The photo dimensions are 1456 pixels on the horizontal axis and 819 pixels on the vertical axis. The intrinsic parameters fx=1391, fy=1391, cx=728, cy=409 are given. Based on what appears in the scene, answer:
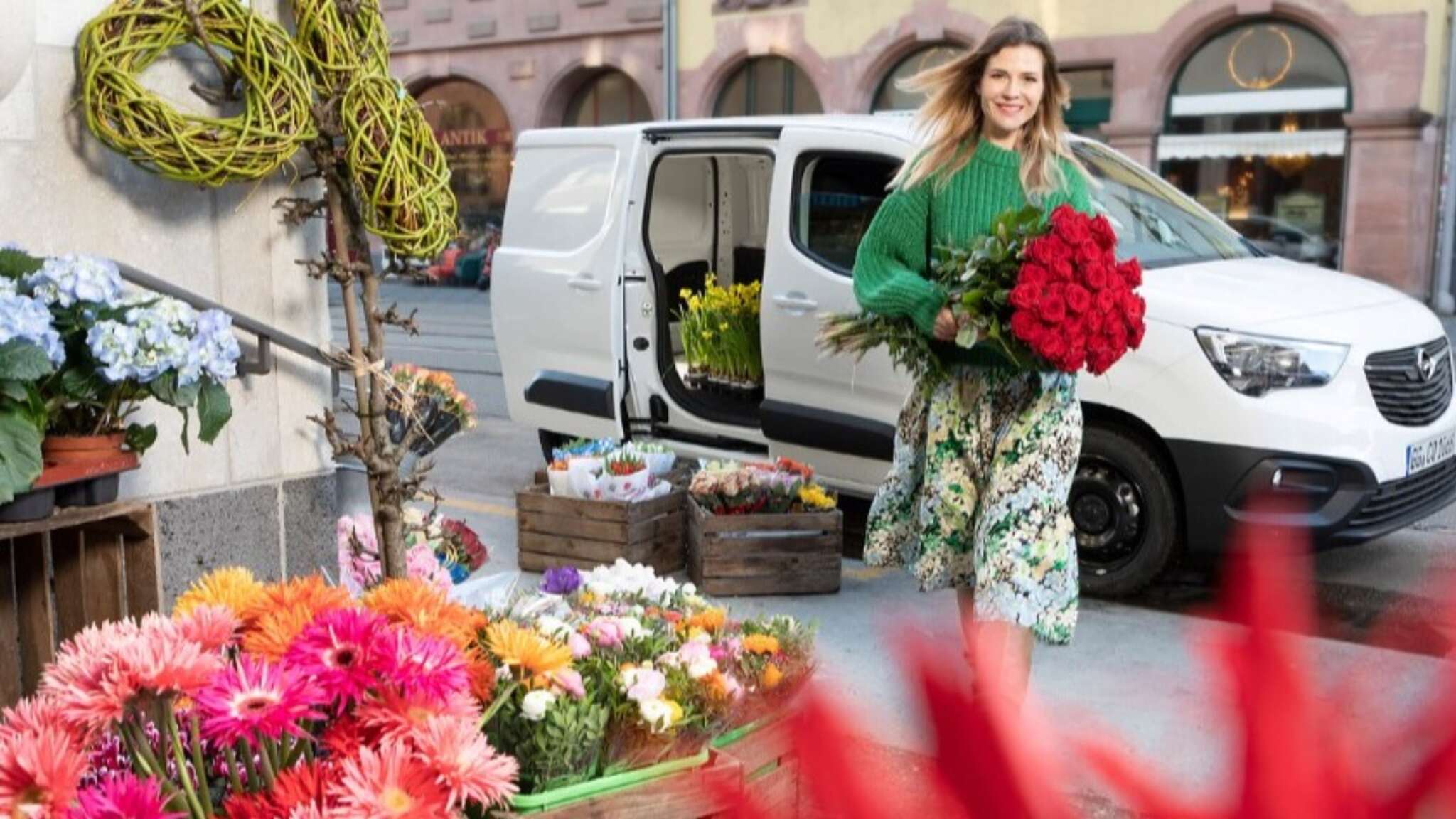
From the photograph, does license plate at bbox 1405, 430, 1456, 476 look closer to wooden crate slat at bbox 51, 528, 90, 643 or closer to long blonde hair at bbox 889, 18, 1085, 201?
long blonde hair at bbox 889, 18, 1085, 201

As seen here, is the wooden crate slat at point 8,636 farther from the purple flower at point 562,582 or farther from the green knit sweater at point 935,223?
the green knit sweater at point 935,223

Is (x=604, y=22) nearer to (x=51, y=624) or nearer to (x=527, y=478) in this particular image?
(x=527, y=478)

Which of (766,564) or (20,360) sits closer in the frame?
(20,360)

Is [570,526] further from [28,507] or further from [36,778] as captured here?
[36,778]

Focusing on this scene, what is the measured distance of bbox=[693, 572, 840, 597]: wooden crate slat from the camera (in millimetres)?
5605

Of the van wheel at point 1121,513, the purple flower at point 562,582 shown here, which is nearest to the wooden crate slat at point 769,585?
the van wheel at point 1121,513

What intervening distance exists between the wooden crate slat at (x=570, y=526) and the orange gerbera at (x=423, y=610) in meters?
3.47

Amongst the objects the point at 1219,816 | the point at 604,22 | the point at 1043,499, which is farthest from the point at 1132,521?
the point at 604,22

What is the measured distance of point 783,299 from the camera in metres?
6.39

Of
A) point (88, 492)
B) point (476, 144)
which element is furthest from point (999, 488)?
point (476, 144)

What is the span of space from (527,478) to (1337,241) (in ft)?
48.3

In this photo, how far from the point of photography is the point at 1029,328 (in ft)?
11.4

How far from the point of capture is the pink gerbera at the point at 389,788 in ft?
5.34

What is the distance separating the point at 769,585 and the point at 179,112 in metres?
3.23
